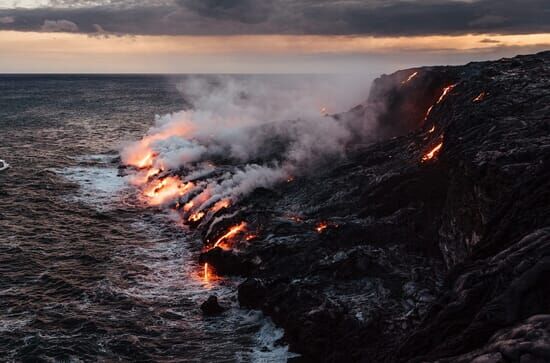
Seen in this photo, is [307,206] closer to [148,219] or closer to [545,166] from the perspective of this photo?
[148,219]

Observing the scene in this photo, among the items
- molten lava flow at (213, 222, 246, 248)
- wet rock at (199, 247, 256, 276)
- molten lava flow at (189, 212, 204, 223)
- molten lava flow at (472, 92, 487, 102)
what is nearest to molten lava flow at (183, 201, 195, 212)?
molten lava flow at (189, 212, 204, 223)

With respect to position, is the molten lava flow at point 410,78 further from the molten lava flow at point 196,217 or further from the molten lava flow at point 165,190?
the molten lava flow at point 196,217

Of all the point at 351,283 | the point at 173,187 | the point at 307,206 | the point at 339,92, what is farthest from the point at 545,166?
the point at 339,92

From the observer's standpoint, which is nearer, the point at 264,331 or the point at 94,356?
the point at 94,356

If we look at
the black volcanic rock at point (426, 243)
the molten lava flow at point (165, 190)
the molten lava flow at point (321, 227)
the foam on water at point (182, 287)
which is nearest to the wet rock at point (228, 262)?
the black volcanic rock at point (426, 243)

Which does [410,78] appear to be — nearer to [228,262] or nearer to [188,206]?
[188,206]

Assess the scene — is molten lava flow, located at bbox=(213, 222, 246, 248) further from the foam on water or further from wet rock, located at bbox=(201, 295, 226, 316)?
wet rock, located at bbox=(201, 295, 226, 316)

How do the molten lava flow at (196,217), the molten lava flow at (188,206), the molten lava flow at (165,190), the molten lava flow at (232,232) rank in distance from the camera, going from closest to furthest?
the molten lava flow at (232,232), the molten lava flow at (196,217), the molten lava flow at (188,206), the molten lava flow at (165,190)
